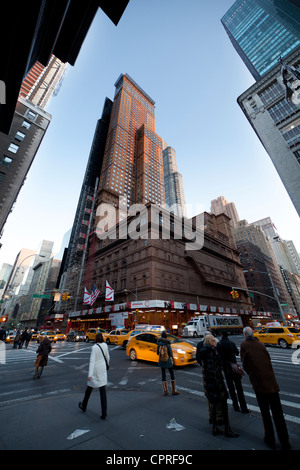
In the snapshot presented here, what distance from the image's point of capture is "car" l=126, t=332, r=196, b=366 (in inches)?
388

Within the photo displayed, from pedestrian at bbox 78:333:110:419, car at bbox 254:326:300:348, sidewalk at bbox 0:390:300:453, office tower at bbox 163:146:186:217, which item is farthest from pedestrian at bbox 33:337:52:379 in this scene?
office tower at bbox 163:146:186:217

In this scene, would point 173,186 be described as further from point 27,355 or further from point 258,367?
point 258,367

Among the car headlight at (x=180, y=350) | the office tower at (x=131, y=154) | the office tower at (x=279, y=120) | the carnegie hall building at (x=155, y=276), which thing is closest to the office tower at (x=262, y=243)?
the office tower at (x=131, y=154)

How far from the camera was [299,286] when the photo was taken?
151 metres

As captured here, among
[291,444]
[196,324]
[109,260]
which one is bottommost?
[291,444]

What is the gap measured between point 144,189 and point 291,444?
99202mm

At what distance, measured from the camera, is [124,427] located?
3895mm

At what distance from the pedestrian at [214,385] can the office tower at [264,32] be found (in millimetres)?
87378

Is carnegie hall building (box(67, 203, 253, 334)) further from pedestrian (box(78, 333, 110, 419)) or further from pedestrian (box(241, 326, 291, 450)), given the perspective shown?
pedestrian (box(241, 326, 291, 450))

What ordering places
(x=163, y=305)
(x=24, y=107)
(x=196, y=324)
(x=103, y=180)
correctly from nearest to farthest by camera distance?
(x=196, y=324), (x=163, y=305), (x=24, y=107), (x=103, y=180)

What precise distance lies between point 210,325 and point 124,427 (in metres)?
34.5

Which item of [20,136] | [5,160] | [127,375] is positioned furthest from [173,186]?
[127,375]
